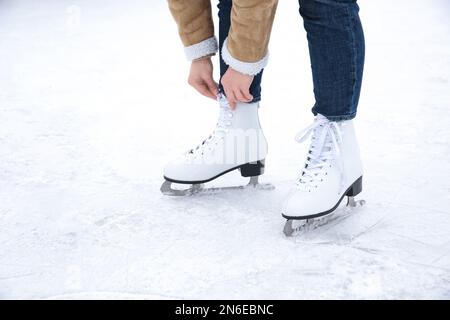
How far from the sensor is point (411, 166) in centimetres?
142

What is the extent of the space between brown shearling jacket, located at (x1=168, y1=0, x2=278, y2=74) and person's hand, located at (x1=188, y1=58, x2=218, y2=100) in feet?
0.07

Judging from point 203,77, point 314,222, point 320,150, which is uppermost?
point 203,77

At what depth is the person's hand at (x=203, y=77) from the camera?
120 centimetres

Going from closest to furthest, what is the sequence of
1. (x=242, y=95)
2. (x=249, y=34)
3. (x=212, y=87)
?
1. (x=249, y=34)
2. (x=242, y=95)
3. (x=212, y=87)

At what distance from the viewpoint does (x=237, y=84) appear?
109cm

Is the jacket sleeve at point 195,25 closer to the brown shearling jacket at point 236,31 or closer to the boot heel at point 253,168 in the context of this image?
the brown shearling jacket at point 236,31

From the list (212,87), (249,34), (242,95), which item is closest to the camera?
(249,34)

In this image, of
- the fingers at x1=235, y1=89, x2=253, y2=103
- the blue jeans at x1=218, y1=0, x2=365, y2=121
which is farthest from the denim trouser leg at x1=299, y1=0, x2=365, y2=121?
the fingers at x1=235, y1=89, x2=253, y2=103

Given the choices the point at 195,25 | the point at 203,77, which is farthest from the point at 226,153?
the point at 195,25

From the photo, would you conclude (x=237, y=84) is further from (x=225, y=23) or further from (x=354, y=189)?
(x=354, y=189)

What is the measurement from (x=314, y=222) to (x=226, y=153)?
0.23m

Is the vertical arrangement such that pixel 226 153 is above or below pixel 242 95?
below

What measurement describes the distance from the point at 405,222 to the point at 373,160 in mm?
322
